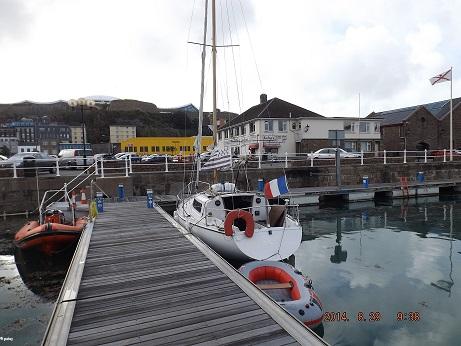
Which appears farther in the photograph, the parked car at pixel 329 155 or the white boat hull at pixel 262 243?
the parked car at pixel 329 155

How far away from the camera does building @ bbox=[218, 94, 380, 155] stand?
40.8m

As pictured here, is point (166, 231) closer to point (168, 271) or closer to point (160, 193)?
point (168, 271)

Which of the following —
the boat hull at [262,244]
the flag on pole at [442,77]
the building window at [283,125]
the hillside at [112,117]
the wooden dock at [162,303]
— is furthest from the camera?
the hillside at [112,117]

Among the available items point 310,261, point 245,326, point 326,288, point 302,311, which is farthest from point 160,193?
point 245,326

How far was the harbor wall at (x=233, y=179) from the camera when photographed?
66.4ft

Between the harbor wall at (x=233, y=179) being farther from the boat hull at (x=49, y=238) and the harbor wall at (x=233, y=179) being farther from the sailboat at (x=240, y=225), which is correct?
the boat hull at (x=49, y=238)

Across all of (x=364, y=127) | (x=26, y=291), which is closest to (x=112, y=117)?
(x=364, y=127)

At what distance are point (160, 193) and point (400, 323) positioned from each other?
58.7 feet

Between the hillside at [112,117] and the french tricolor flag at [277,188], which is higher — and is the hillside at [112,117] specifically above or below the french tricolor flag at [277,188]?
above

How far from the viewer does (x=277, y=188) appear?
35.5 feet

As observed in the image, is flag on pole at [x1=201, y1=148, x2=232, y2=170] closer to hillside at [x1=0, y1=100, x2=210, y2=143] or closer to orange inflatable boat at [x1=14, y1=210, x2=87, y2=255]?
orange inflatable boat at [x1=14, y1=210, x2=87, y2=255]
